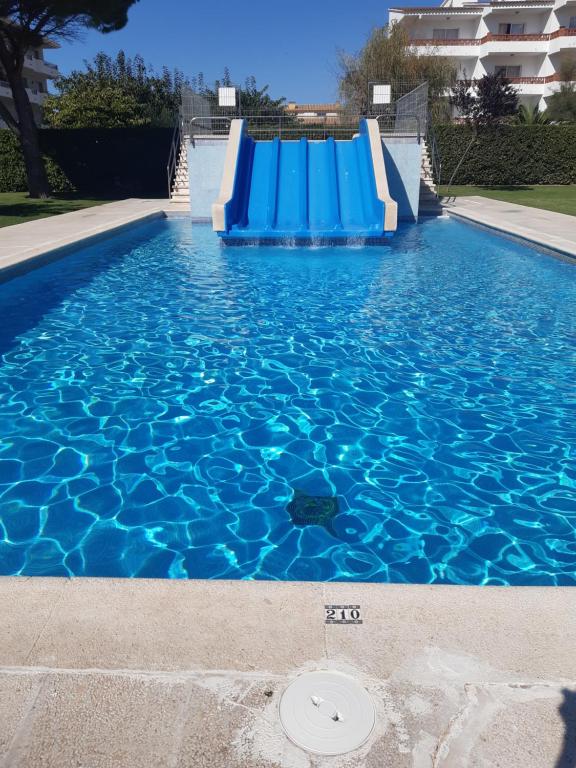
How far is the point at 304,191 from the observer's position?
45.0 ft

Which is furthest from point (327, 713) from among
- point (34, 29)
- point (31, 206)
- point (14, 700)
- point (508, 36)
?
point (508, 36)

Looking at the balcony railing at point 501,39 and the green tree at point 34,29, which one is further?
the balcony railing at point 501,39

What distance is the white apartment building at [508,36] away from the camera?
3953 cm

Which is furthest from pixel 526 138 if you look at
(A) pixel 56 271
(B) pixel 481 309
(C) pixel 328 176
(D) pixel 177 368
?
(D) pixel 177 368

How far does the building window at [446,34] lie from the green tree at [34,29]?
29.0 metres

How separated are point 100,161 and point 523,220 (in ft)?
53.4

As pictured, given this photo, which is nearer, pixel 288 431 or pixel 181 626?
pixel 181 626

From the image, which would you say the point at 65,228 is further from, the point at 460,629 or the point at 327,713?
the point at 327,713

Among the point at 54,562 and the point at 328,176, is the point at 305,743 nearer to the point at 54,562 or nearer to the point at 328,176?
the point at 54,562

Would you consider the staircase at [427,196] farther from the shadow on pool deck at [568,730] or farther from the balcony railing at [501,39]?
Result: the balcony railing at [501,39]

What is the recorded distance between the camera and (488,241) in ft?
40.8

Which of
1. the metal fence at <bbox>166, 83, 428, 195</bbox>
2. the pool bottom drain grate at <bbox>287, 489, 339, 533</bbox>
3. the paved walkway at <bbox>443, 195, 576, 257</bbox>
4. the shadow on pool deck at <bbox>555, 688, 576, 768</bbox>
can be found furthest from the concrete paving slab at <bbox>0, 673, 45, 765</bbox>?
the metal fence at <bbox>166, 83, 428, 195</bbox>

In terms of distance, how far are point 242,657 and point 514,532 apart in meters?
2.06

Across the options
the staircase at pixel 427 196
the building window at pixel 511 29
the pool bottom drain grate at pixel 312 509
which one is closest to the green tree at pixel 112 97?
the staircase at pixel 427 196
